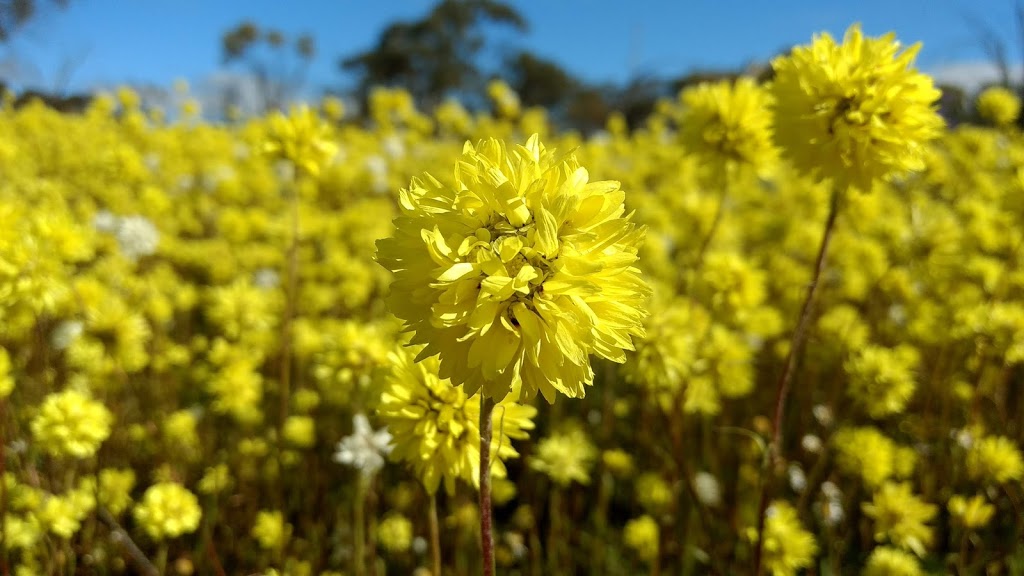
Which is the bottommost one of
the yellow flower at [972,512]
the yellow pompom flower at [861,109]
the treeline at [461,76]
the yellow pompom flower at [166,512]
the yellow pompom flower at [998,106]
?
the yellow flower at [972,512]

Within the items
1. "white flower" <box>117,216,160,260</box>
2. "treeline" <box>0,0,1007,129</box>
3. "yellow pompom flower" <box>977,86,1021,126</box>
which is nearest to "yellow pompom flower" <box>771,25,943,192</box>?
"white flower" <box>117,216,160,260</box>

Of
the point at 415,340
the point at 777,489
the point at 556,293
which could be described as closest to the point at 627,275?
the point at 556,293

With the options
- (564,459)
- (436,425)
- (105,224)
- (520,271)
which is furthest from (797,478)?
(105,224)

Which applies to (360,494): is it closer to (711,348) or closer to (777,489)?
(711,348)

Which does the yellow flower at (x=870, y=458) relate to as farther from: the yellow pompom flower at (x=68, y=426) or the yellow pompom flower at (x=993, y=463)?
the yellow pompom flower at (x=68, y=426)

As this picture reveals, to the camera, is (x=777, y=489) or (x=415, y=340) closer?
(x=415, y=340)

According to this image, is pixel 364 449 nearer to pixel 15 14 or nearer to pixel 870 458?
pixel 870 458

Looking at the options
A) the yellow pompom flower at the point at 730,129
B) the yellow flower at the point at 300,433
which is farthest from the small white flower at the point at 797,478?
the yellow flower at the point at 300,433
